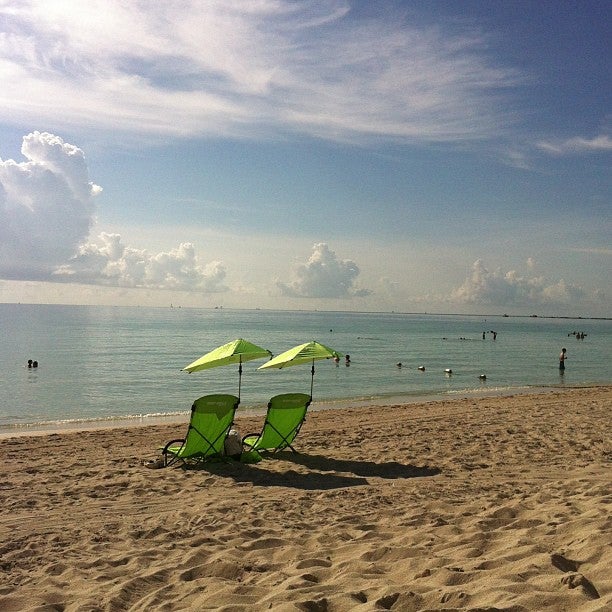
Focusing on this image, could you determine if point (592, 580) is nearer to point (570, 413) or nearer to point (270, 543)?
point (270, 543)

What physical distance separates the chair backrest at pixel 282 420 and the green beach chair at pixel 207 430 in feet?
2.77

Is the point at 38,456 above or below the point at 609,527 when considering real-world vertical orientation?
below

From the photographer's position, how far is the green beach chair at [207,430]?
9430mm

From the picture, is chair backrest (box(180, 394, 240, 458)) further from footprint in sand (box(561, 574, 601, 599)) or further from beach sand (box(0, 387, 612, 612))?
footprint in sand (box(561, 574, 601, 599))

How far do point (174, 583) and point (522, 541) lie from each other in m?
2.99

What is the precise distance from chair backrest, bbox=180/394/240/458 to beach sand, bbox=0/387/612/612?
1.28ft

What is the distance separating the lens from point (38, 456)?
10.8 m

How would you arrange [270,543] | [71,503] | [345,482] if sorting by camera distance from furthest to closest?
1. [345,482]
2. [71,503]
3. [270,543]

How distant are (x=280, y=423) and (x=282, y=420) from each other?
0.06 meters

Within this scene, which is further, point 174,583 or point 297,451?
point 297,451

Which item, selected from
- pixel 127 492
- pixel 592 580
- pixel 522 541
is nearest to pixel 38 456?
pixel 127 492

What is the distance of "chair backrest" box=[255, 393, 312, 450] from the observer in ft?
33.6

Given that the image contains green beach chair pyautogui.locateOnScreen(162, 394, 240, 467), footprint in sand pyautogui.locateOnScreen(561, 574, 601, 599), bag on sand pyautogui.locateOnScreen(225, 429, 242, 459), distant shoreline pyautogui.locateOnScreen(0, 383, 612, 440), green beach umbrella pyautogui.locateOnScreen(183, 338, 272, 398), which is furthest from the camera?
distant shoreline pyautogui.locateOnScreen(0, 383, 612, 440)

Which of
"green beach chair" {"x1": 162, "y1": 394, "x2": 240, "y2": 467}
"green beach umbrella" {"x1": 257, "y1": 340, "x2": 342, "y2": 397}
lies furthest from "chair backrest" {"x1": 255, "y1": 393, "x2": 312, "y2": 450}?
"green beach chair" {"x1": 162, "y1": 394, "x2": 240, "y2": 467}
